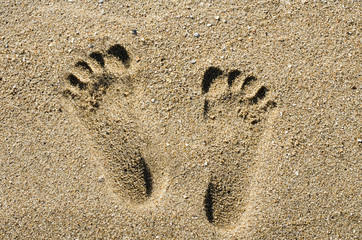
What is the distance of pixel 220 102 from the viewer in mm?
1415

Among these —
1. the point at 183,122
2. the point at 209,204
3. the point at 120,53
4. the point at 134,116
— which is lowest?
the point at 209,204

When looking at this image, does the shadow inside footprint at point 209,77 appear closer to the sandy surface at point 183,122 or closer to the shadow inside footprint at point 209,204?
the sandy surface at point 183,122

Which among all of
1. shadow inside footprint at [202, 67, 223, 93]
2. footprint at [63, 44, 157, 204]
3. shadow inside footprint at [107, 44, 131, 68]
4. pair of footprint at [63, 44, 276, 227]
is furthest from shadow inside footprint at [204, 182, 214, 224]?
shadow inside footprint at [107, 44, 131, 68]

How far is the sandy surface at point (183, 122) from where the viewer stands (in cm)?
140

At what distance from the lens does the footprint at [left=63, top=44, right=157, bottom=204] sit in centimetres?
142

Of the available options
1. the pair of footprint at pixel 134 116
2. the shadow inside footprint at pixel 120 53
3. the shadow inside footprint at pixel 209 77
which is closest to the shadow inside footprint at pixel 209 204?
the pair of footprint at pixel 134 116

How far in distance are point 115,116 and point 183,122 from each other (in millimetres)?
360

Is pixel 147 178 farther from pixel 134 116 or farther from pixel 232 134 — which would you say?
pixel 232 134

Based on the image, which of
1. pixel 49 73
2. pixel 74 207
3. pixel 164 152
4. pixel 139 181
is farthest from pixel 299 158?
pixel 49 73

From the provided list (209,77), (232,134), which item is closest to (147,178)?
(232,134)

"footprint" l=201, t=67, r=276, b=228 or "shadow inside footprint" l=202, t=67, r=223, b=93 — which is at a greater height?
"shadow inside footprint" l=202, t=67, r=223, b=93

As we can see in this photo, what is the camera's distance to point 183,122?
143 centimetres

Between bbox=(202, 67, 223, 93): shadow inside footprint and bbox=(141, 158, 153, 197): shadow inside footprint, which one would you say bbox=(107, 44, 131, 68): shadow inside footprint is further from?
bbox=(141, 158, 153, 197): shadow inside footprint

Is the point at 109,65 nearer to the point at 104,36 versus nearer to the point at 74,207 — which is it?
the point at 104,36
